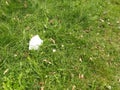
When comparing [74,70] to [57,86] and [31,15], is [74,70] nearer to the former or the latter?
[57,86]

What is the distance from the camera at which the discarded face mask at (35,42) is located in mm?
3611

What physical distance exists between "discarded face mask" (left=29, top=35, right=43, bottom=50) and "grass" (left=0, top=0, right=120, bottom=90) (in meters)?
0.06

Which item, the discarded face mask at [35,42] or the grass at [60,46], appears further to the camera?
the discarded face mask at [35,42]

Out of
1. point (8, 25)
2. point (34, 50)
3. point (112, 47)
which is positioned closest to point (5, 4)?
point (8, 25)

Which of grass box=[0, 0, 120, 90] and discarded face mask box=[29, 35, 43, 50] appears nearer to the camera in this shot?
grass box=[0, 0, 120, 90]

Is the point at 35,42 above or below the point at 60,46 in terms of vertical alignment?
above

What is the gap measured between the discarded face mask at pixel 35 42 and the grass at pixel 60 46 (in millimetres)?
62

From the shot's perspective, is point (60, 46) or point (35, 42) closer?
point (35, 42)

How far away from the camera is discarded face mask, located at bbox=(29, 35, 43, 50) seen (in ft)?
11.8

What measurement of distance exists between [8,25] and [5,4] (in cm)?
44

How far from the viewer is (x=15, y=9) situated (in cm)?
420

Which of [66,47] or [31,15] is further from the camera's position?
[31,15]

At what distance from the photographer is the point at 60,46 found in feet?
12.5

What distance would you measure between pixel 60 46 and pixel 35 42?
40 centimetres
